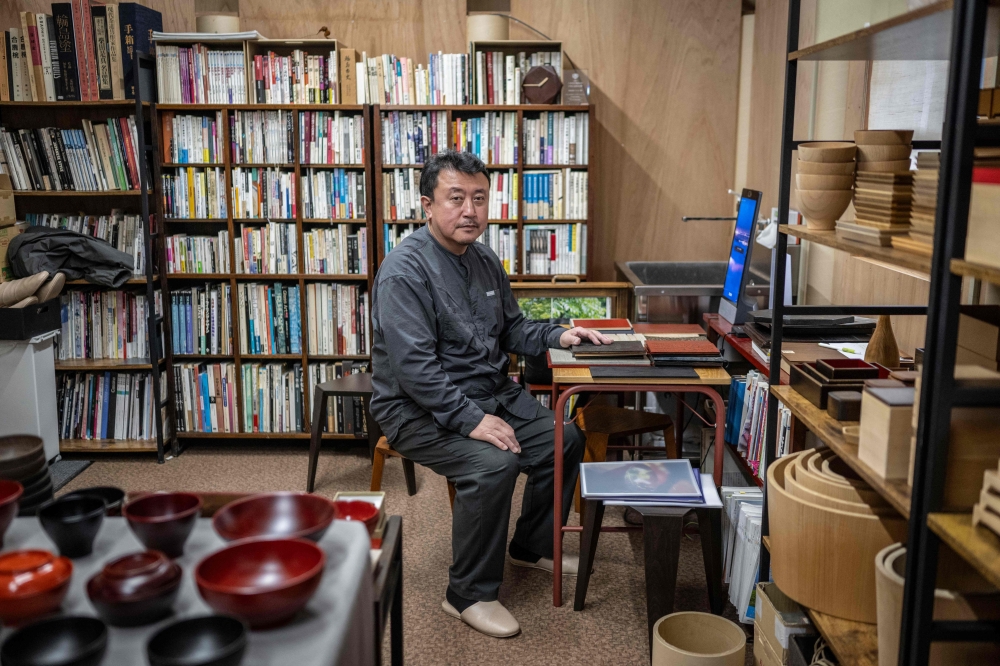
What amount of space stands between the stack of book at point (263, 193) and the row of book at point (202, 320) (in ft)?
1.27

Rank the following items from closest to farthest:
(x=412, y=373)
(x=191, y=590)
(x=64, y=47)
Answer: (x=191, y=590), (x=412, y=373), (x=64, y=47)

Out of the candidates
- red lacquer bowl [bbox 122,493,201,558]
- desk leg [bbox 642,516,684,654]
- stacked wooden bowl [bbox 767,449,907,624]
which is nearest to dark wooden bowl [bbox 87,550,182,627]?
red lacquer bowl [bbox 122,493,201,558]

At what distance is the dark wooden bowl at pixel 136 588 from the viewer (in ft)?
3.47

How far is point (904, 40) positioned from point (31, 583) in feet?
5.71

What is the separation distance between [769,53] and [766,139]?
41 cm

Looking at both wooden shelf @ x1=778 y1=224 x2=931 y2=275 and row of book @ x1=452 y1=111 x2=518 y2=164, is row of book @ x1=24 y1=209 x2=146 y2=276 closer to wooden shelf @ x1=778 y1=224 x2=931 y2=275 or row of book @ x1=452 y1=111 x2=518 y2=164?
row of book @ x1=452 y1=111 x2=518 y2=164

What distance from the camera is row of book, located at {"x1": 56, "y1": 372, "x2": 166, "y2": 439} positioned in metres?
4.15

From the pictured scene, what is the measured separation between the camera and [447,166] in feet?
9.20

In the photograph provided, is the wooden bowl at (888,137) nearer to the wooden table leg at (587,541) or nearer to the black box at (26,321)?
the wooden table leg at (587,541)

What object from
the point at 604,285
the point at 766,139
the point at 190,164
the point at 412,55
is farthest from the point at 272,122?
the point at 766,139

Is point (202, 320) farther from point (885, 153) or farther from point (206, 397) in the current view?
point (885, 153)

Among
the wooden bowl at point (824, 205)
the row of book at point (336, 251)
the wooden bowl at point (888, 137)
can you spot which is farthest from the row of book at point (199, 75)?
the wooden bowl at point (888, 137)

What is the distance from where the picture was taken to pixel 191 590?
1173 mm

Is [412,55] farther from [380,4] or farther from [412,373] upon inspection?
[412,373]
